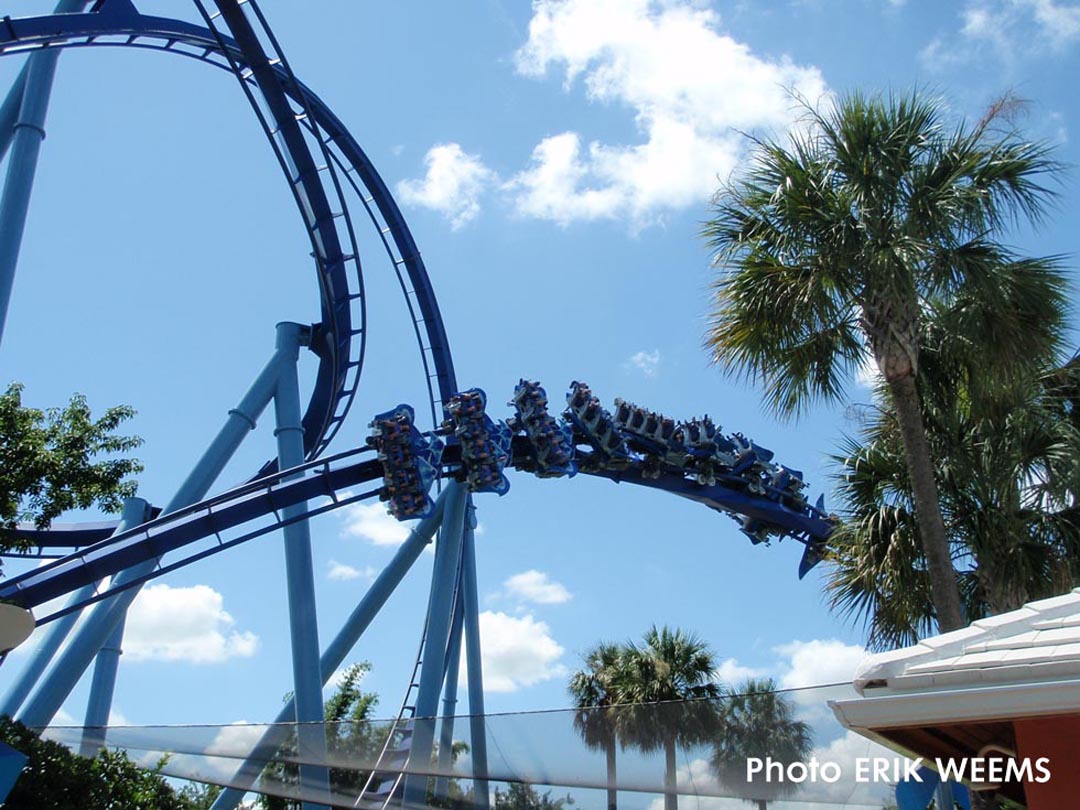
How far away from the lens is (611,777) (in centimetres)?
548

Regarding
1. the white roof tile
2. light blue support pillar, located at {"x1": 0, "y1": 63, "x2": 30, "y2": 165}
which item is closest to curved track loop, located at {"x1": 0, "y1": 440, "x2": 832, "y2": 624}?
light blue support pillar, located at {"x1": 0, "y1": 63, "x2": 30, "y2": 165}

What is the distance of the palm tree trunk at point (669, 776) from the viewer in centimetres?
527

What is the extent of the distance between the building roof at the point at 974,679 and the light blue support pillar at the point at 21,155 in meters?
7.43

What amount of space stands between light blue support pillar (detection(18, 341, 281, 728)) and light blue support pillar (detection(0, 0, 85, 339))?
354 cm

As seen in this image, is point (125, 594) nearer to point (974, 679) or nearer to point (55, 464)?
point (55, 464)

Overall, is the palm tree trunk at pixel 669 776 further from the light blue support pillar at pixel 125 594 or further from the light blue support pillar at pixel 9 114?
the light blue support pillar at pixel 9 114

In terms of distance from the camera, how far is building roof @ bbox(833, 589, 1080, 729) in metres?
2.95

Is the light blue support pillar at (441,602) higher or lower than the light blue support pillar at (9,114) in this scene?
lower

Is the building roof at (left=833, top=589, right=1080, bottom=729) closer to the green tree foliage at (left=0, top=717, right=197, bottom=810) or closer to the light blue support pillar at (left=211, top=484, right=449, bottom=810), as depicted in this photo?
the green tree foliage at (left=0, top=717, right=197, bottom=810)

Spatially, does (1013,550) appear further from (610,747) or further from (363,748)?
(363,748)

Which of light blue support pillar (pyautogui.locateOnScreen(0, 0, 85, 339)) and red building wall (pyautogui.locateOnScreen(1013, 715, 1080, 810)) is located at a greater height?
light blue support pillar (pyautogui.locateOnScreen(0, 0, 85, 339))

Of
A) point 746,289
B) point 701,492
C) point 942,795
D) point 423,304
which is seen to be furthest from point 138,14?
point 942,795

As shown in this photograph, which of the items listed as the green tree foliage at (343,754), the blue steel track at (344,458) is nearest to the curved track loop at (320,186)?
the blue steel track at (344,458)

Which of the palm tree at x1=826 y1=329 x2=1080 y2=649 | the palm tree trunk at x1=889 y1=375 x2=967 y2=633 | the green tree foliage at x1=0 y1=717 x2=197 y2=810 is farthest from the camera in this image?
the palm tree at x1=826 y1=329 x2=1080 y2=649
